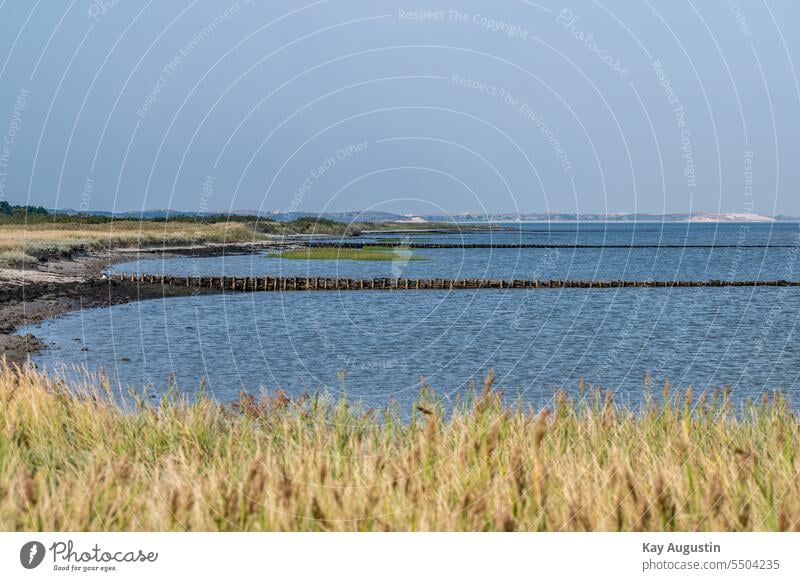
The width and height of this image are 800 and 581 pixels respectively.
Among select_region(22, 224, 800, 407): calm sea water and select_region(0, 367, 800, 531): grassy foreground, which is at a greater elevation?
select_region(0, 367, 800, 531): grassy foreground

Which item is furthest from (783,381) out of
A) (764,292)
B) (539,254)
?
(539,254)

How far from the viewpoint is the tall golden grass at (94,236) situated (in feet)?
205

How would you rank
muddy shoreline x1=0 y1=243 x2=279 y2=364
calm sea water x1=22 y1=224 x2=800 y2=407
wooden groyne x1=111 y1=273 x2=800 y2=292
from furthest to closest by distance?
wooden groyne x1=111 y1=273 x2=800 y2=292
muddy shoreline x1=0 y1=243 x2=279 y2=364
calm sea water x1=22 y1=224 x2=800 y2=407

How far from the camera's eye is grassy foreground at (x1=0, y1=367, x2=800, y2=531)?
7.83 meters

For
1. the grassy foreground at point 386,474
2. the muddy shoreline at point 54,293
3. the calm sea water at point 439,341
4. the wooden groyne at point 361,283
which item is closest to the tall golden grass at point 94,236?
the muddy shoreline at point 54,293

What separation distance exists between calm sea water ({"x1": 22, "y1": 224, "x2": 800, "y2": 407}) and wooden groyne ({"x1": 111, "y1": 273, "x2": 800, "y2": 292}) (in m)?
2.55

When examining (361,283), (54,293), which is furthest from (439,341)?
(361,283)

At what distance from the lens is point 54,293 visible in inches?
1858

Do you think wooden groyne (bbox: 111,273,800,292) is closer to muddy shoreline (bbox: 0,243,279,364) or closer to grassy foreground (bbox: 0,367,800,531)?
muddy shoreline (bbox: 0,243,279,364)

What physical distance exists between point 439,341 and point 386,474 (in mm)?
37075

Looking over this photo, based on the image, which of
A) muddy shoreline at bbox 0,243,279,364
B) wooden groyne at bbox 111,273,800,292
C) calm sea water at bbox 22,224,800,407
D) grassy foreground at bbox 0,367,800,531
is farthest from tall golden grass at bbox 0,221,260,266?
grassy foreground at bbox 0,367,800,531

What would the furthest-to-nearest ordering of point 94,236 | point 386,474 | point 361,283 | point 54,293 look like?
point 94,236
point 361,283
point 54,293
point 386,474

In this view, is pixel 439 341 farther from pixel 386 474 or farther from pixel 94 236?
pixel 94 236

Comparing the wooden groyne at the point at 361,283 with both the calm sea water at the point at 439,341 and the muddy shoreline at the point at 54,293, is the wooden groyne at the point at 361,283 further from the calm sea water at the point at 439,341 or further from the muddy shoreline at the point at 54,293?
the calm sea water at the point at 439,341
